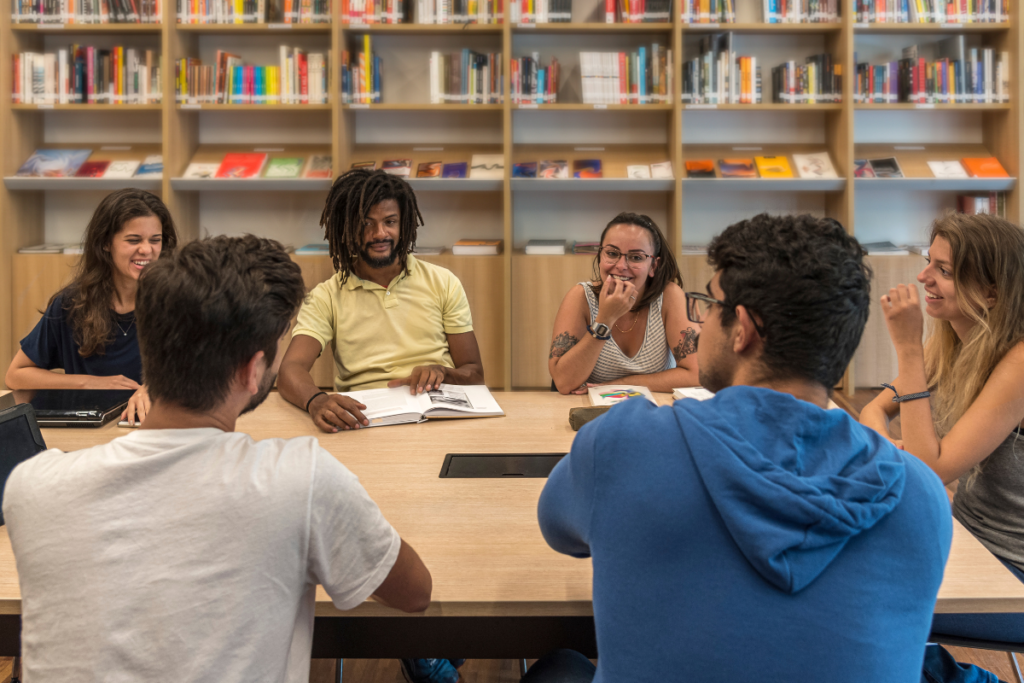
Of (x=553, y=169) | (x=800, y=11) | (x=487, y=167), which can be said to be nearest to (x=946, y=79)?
(x=800, y=11)

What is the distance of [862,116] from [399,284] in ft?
10.1

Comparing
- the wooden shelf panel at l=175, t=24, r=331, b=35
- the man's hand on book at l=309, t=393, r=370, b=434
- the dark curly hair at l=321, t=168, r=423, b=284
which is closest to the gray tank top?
the man's hand on book at l=309, t=393, r=370, b=434

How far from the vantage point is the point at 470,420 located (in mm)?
1861

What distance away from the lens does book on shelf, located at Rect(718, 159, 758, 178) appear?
407 centimetres

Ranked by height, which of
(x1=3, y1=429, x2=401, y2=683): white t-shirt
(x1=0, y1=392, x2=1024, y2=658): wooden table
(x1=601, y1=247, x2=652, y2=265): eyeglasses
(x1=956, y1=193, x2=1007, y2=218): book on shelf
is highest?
(x1=956, y1=193, x2=1007, y2=218): book on shelf

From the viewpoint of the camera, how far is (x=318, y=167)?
4.11 m

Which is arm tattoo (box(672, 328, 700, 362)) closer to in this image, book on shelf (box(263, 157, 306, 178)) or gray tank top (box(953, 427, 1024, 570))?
gray tank top (box(953, 427, 1024, 570))

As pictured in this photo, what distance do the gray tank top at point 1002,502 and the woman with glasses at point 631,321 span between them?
32.4 inches

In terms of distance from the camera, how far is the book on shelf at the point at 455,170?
4.09m

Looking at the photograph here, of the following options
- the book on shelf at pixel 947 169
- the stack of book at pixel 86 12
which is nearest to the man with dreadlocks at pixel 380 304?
the stack of book at pixel 86 12

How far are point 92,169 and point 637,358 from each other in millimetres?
3213

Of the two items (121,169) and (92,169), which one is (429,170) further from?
(92,169)

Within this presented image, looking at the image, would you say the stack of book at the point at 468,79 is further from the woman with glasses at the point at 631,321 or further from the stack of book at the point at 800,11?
the woman with glasses at the point at 631,321

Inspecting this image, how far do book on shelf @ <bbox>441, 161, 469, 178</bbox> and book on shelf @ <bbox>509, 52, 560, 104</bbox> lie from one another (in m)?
0.41
